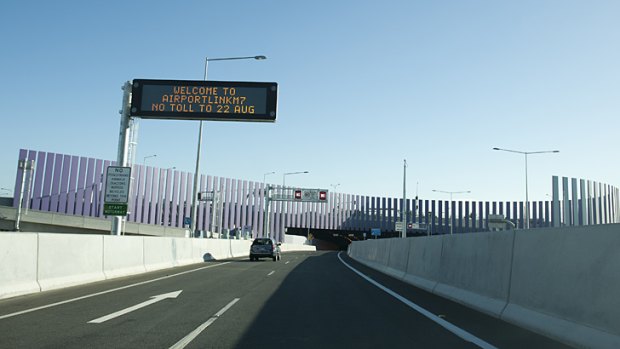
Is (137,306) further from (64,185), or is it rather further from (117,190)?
(64,185)

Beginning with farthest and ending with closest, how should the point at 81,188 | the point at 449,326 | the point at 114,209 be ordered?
the point at 81,188
the point at 114,209
the point at 449,326

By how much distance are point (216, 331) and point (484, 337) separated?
393 cm

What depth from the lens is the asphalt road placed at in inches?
271

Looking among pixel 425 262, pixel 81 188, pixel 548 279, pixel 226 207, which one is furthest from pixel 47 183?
pixel 548 279

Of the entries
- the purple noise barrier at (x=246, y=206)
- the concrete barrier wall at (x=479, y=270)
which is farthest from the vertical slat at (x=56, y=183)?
the concrete barrier wall at (x=479, y=270)

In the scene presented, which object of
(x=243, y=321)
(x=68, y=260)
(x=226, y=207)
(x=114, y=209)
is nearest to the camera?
(x=243, y=321)

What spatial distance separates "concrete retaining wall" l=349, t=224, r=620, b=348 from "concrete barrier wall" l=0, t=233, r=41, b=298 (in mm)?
9823

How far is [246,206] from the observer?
301ft

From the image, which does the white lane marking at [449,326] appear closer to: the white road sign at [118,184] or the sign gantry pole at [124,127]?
the white road sign at [118,184]

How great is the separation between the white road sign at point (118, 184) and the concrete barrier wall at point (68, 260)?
135 inches

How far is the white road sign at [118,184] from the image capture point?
19.2 metres

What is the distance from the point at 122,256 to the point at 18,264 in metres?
6.41

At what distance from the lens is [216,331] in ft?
24.8

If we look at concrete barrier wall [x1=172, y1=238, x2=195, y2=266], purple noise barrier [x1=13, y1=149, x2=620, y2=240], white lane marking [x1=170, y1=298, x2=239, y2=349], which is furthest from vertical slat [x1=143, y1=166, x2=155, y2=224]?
white lane marking [x1=170, y1=298, x2=239, y2=349]
